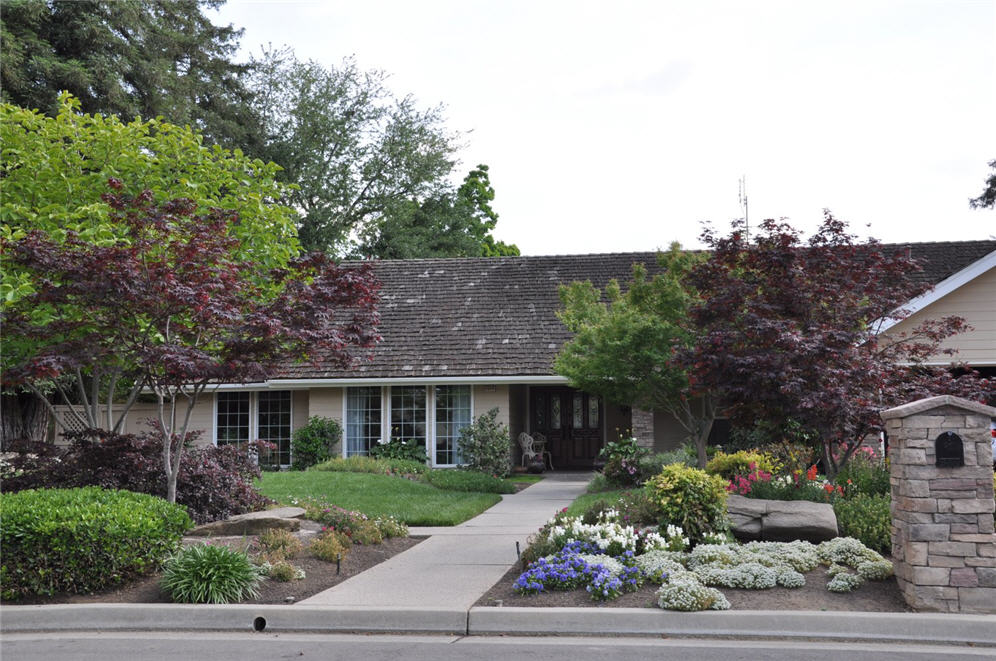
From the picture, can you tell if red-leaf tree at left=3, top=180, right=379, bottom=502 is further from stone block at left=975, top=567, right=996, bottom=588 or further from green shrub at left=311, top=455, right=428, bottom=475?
green shrub at left=311, top=455, right=428, bottom=475

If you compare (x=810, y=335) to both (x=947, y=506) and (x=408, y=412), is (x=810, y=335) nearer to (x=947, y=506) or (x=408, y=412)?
(x=947, y=506)

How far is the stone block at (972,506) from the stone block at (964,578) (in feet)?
1.55

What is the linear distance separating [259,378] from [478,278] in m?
14.4

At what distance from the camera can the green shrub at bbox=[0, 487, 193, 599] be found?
25.8 feet

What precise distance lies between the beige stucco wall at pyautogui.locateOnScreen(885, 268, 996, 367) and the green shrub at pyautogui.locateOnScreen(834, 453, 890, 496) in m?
6.70

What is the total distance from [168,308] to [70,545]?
2.66 m

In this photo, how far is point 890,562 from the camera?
315 inches

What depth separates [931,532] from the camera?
23.7 feet

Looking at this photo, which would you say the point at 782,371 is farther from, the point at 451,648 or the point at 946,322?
the point at 451,648

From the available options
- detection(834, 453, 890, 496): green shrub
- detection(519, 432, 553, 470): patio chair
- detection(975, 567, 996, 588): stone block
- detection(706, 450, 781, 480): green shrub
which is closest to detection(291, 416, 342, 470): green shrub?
detection(519, 432, 553, 470): patio chair

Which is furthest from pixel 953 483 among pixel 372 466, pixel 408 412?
pixel 408 412

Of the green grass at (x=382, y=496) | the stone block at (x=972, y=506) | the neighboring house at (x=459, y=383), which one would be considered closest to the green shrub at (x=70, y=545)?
the green grass at (x=382, y=496)

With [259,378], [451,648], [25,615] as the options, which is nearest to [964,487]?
[451,648]

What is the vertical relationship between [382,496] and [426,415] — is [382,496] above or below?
below
